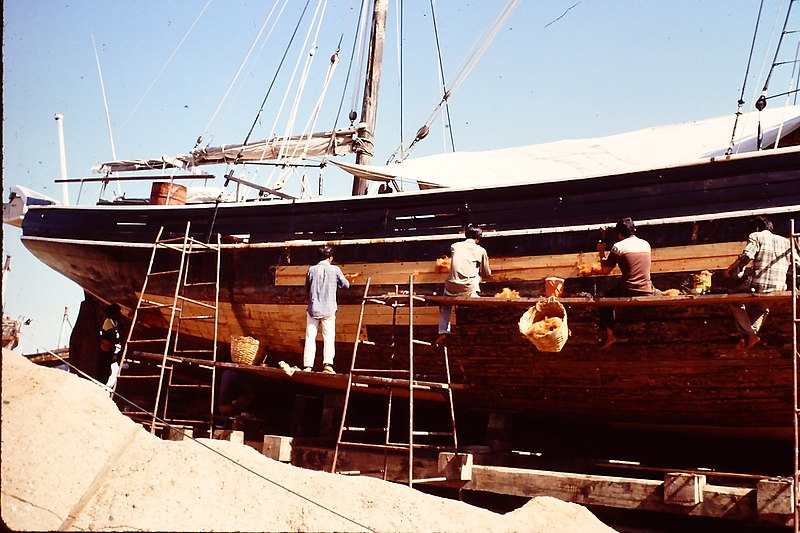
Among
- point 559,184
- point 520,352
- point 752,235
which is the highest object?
point 559,184

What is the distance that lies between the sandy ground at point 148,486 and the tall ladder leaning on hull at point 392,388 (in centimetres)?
182

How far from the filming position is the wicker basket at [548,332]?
738cm

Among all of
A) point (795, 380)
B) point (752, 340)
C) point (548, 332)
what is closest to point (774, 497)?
point (795, 380)

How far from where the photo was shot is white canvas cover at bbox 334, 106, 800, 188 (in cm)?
989

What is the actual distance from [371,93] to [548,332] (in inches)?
330

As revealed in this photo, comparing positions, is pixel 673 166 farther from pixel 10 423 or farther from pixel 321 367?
pixel 10 423

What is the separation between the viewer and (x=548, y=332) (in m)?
7.38

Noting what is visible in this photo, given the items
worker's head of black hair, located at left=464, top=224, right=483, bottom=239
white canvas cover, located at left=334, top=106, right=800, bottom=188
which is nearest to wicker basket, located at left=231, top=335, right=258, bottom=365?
white canvas cover, located at left=334, top=106, right=800, bottom=188

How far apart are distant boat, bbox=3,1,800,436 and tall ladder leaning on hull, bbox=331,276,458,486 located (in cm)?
36

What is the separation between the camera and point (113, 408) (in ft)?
17.9

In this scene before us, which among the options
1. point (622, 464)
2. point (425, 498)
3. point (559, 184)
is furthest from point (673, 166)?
point (425, 498)

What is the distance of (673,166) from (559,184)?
1.26 metres

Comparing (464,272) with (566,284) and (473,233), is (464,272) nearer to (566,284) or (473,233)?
(473,233)

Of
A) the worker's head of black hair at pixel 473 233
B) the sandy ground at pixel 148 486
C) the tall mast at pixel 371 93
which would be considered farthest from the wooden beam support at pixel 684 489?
the tall mast at pixel 371 93
